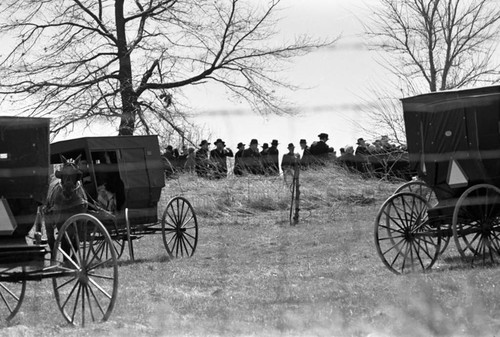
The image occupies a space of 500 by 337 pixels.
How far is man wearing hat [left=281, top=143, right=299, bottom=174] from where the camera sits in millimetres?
19422

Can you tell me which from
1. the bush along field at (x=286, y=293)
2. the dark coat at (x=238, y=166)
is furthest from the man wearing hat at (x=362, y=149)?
the dark coat at (x=238, y=166)

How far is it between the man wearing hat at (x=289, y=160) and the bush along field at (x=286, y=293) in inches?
63.8

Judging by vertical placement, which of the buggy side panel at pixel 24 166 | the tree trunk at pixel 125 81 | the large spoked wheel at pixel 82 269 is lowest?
the large spoked wheel at pixel 82 269

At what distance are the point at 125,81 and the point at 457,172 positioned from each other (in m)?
10.7

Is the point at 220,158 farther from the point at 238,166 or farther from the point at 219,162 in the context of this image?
the point at 238,166

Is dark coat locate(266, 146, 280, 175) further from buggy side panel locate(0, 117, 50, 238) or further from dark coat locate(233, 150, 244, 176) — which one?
buggy side panel locate(0, 117, 50, 238)

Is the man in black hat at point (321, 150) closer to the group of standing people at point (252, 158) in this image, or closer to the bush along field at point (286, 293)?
the group of standing people at point (252, 158)

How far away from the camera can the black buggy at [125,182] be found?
14891mm

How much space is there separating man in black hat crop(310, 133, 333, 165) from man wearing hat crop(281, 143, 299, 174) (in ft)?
1.99

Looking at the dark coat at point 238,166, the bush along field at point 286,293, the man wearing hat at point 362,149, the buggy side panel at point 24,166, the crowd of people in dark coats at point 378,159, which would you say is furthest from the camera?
the dark coat at point 238,166

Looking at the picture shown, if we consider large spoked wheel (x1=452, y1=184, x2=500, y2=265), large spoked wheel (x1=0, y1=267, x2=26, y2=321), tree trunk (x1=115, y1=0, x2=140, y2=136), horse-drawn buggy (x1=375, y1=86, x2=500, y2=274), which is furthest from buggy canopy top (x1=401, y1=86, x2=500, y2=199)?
tree trunk (x1=115, y1=0, x2=140, y2=136)

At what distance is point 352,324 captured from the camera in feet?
25.7

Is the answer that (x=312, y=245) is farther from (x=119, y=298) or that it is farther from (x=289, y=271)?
(x=119, y=298)

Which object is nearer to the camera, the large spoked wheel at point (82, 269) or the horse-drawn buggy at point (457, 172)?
the large spoked wheel at point (82, 269)
